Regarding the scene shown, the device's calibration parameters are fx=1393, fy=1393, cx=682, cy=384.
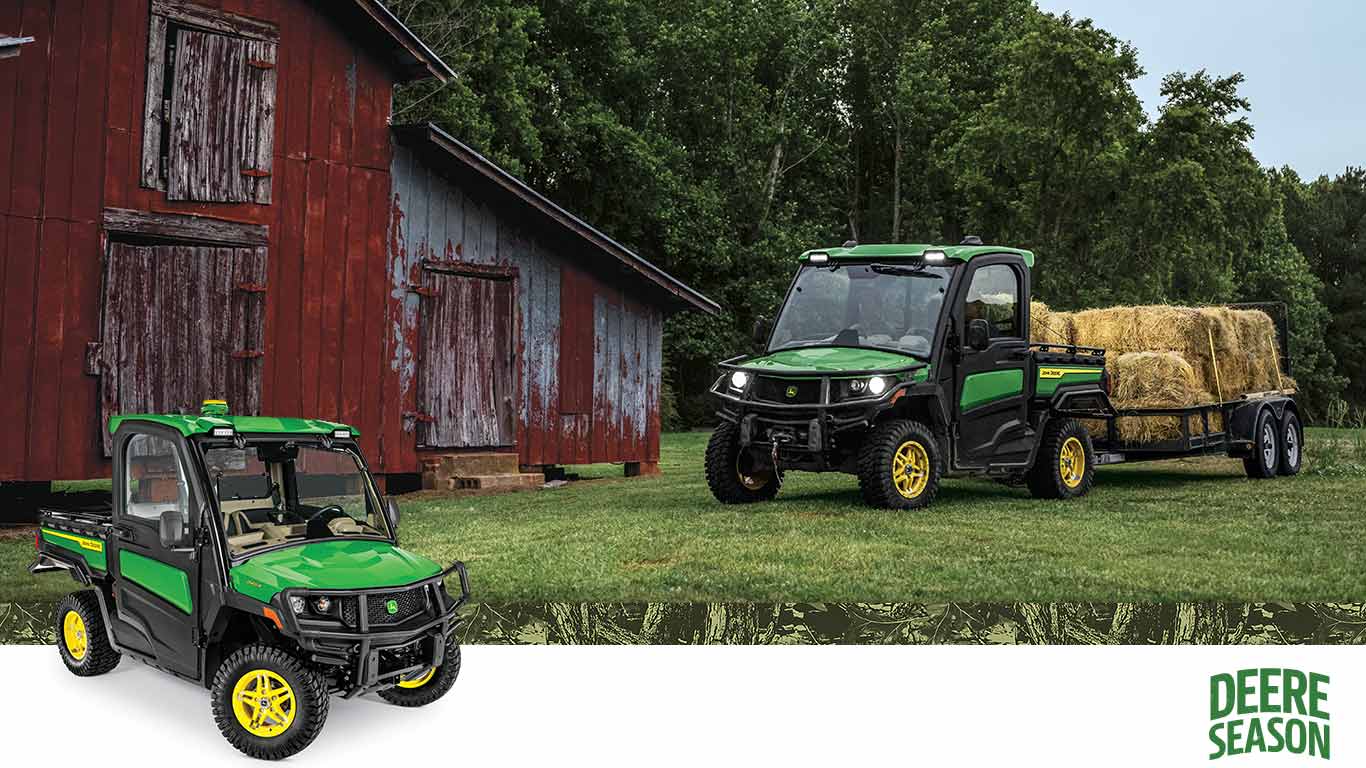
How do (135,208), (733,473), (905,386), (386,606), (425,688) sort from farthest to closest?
(135,208), (733,473), (905,386), (425,688), (386,606)

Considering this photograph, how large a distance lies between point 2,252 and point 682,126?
89.4 feet

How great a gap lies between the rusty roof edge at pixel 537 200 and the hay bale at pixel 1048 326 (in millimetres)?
4889

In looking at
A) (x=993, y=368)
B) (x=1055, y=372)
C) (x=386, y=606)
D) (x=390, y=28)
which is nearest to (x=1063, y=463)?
(x=1055, y=372)

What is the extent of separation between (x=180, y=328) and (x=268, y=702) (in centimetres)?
937

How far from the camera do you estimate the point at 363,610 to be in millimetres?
5863

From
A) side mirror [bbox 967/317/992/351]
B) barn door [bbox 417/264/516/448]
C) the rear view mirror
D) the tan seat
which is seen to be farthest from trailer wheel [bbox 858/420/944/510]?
barn door [bbox 417/264/516/448]

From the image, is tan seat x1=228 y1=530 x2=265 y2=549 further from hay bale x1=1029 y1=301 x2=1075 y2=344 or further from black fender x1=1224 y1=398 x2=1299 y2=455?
black fender x1=1224 y1=398 x2=1299 y2=455

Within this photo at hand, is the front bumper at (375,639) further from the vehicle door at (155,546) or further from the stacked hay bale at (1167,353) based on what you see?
the stacked hay bale at (1167,353)

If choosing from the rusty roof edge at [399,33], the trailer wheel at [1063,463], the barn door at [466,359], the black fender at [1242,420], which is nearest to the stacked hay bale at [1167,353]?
the black fender at [1242,420]

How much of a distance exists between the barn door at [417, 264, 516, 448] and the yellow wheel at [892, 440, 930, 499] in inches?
266

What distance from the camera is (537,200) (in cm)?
1681

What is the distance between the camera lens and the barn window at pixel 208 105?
1407 cm

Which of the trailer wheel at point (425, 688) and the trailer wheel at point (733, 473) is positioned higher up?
the trailer wheel at point (733, 473)

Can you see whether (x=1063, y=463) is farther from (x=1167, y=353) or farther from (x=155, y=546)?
(x=155, y=546)
